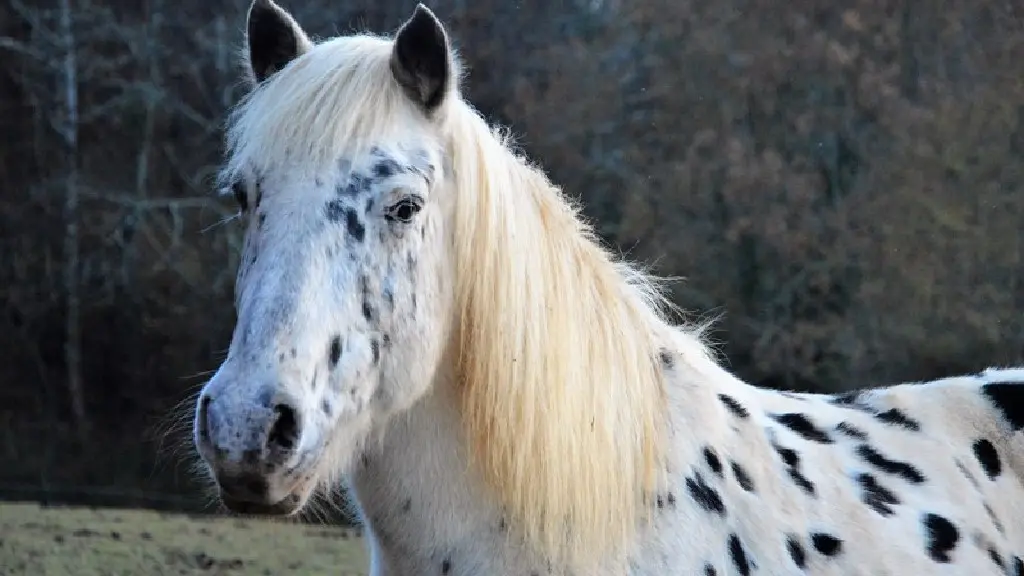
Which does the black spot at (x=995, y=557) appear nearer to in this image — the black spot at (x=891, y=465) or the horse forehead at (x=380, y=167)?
the black spot at (x=891, y=465)

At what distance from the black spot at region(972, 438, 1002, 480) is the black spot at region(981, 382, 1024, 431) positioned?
0.28 feet

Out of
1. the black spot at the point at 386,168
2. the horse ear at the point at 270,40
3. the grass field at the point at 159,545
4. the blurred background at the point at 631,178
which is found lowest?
the grass field at the point at 159,545

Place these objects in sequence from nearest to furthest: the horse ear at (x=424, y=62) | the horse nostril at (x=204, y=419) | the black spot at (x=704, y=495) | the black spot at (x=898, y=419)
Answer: the horse nostril at (x=204, y=419) < the horse ear at (x=424, y=62) < the black spot at (x=704, y=495) < the black spot at (x=898, y=419)

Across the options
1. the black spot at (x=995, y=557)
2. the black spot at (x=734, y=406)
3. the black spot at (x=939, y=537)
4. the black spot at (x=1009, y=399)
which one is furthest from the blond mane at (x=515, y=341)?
the black spot at (x=1009, y=399)

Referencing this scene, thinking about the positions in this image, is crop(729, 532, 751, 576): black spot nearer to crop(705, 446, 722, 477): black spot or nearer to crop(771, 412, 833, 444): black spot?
crop(705, 446, 722, 477): black spot

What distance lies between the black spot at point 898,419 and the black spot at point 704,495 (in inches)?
23.1

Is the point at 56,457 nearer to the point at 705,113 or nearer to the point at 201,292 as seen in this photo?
the point at 201,292

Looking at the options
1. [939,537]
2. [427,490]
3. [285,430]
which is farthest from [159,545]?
[939,537]

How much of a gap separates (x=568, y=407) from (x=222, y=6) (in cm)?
365

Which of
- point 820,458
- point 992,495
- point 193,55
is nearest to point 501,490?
point 820,458

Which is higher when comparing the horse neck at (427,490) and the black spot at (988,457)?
the black spot at (988,457)

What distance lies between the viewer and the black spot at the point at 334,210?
1482 millimetres

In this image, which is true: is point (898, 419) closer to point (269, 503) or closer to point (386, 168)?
point (386, 168)

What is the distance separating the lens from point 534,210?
1.75 meters
